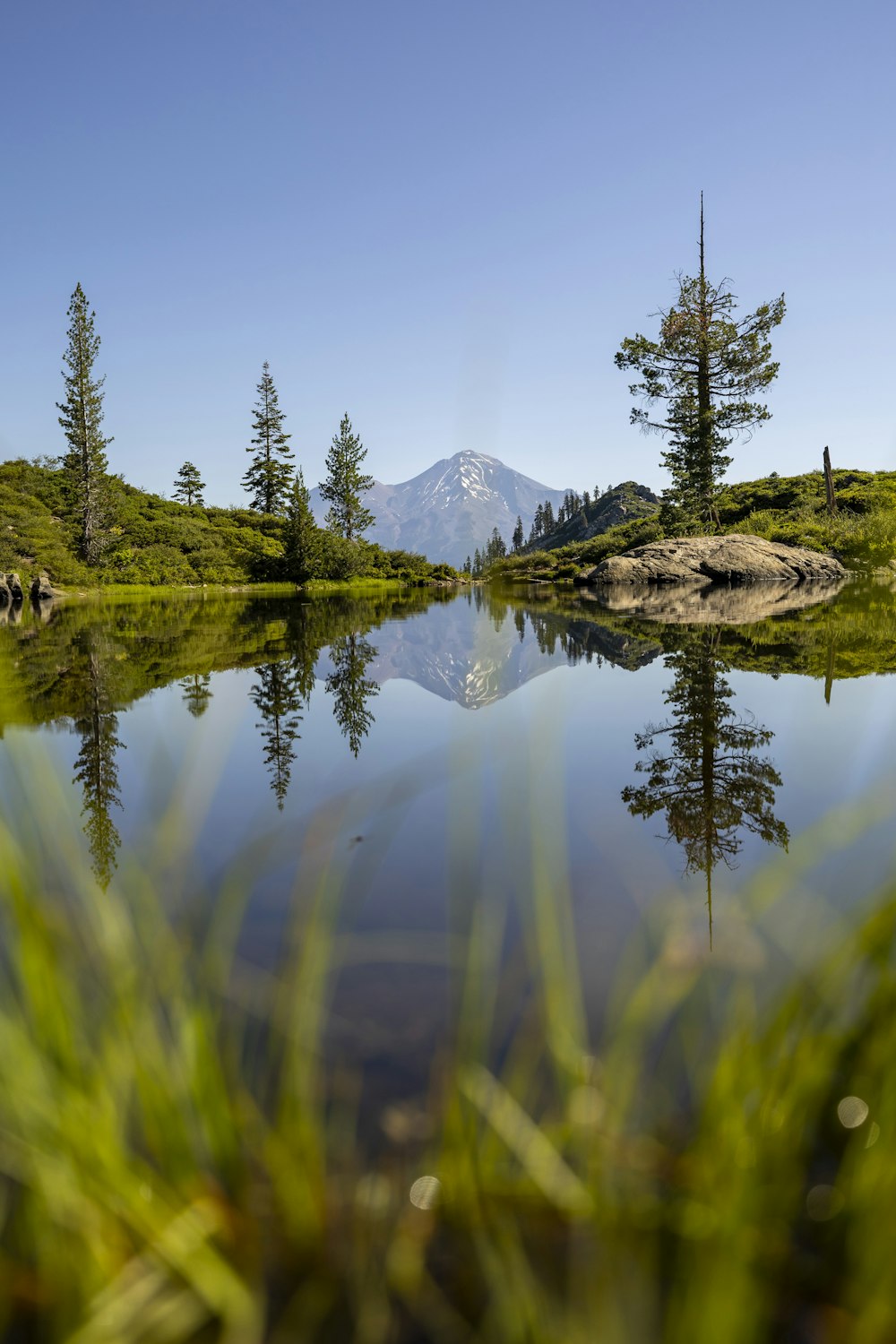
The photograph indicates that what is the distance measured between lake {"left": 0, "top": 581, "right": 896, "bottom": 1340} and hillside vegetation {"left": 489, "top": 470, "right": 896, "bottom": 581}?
18488 millimetres

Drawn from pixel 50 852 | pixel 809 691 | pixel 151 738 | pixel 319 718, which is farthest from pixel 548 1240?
pixel 809 691

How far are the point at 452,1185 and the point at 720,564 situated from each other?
71.6ft

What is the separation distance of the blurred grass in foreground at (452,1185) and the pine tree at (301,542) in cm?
3541

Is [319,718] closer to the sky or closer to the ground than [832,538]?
closer to the ground

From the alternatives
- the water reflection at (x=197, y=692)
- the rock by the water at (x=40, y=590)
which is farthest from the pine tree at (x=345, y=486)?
the water reflection at (x=197, y=692)

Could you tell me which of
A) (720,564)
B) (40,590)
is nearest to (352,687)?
(720,564)

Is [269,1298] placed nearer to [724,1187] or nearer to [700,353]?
[724,1187]

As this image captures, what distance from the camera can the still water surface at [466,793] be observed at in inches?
62.7

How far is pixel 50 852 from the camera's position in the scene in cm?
203

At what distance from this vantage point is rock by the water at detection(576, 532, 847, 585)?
2069cm

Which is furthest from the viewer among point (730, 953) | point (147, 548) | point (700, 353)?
point (147, 548)

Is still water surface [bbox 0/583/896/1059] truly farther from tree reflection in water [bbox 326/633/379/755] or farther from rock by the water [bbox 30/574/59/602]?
rock by the water [bbox 30/574/59/602]

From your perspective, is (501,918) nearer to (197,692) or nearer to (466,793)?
(466,793)

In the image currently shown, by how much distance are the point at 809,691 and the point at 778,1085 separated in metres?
3.89
